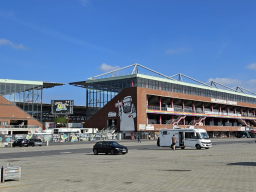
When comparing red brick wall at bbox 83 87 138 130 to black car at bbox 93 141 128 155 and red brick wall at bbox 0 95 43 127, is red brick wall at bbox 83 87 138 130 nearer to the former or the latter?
red brick wall at bbox 0 95 43 127

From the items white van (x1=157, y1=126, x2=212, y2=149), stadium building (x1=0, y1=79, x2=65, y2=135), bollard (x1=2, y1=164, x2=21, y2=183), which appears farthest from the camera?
stadium building (x1=0, y1=79, x2=65, y2=135)

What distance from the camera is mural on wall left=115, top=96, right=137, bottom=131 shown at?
79.6 metres

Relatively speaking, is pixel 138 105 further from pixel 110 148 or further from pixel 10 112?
pixel 110 148

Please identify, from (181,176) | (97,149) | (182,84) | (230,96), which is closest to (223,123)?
(230,96)

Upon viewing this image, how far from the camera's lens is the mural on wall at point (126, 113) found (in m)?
79.6

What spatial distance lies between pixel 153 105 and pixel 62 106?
2697cm

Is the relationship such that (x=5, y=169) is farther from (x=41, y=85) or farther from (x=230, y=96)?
(x=230, y=96)

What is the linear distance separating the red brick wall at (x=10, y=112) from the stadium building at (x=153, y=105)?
19512mm

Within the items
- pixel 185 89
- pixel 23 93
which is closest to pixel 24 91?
pixel 23 93

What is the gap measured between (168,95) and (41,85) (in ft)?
121

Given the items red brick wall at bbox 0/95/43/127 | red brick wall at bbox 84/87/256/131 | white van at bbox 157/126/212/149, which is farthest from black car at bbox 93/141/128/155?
red brick wall at bbox 0/95/43/127

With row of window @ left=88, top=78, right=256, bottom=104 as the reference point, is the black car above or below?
below

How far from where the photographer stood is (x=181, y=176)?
13.4 metres

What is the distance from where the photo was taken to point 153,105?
9069 cm
